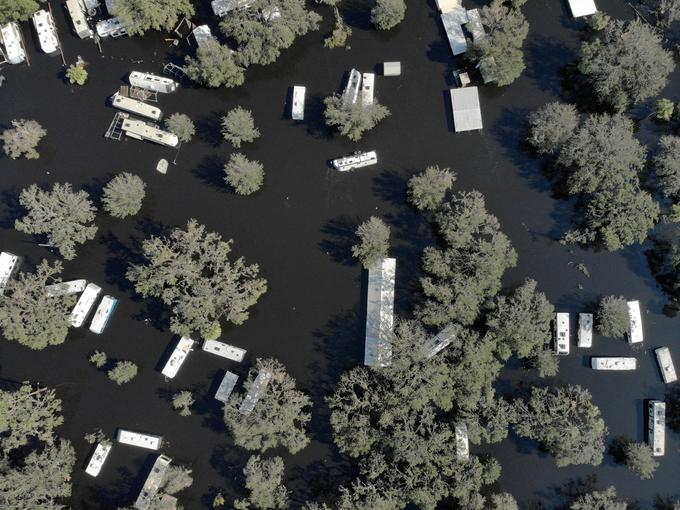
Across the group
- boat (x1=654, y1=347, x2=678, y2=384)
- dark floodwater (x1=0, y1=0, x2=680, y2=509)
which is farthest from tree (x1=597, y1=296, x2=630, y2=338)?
boat (x1=654, y1=347, x2=678, y2=384)

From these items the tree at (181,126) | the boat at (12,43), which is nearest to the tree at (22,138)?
the boat at (12,43)

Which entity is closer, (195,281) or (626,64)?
(626,64)

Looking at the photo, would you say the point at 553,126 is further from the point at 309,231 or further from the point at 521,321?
the point at 309,231

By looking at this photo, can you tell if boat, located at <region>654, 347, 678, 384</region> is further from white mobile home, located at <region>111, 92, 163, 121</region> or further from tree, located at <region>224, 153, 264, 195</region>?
white mobile home, located at <region>111, 92, 163, 121</region>

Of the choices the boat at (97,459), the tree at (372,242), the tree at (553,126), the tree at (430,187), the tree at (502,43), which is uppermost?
the tree at (502,43)

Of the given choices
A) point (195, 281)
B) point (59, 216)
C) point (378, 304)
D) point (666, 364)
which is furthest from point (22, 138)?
point (666, 364)

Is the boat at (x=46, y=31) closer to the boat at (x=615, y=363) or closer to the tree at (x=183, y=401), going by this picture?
the tree at (x=183, y=401)
